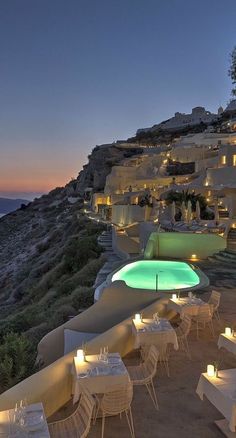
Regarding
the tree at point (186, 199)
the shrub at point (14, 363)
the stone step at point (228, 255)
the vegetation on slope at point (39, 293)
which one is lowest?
the vegetation on slope at point (39, 293)

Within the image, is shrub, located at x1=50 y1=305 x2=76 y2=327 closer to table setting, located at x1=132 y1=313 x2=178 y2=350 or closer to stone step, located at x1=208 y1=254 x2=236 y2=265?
table setting, located at x1=132 y1=313 x2=178 y2=350

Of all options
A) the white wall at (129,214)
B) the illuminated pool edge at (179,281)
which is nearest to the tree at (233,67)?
the illuminated pool edge at (179,281)

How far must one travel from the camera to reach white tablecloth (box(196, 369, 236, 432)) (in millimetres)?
3752

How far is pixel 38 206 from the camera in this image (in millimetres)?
83000

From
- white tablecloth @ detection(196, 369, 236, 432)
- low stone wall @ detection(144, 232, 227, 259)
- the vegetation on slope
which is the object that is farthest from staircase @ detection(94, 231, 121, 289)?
white tablecloth @ detection(196, 369, 236, 432)

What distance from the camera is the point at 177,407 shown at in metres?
4.55

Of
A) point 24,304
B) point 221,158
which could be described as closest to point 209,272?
point 24,304

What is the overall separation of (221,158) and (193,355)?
28786mm

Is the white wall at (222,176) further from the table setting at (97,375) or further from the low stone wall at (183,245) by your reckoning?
the table setting at (97,375)

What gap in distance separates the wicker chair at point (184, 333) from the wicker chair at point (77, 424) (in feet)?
8.86

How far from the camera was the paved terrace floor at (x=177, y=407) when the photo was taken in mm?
4066

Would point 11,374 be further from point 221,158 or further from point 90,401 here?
point 221,158

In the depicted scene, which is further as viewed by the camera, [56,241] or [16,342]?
[56,241]

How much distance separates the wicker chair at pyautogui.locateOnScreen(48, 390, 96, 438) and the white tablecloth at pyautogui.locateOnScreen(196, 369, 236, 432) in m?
1.32
